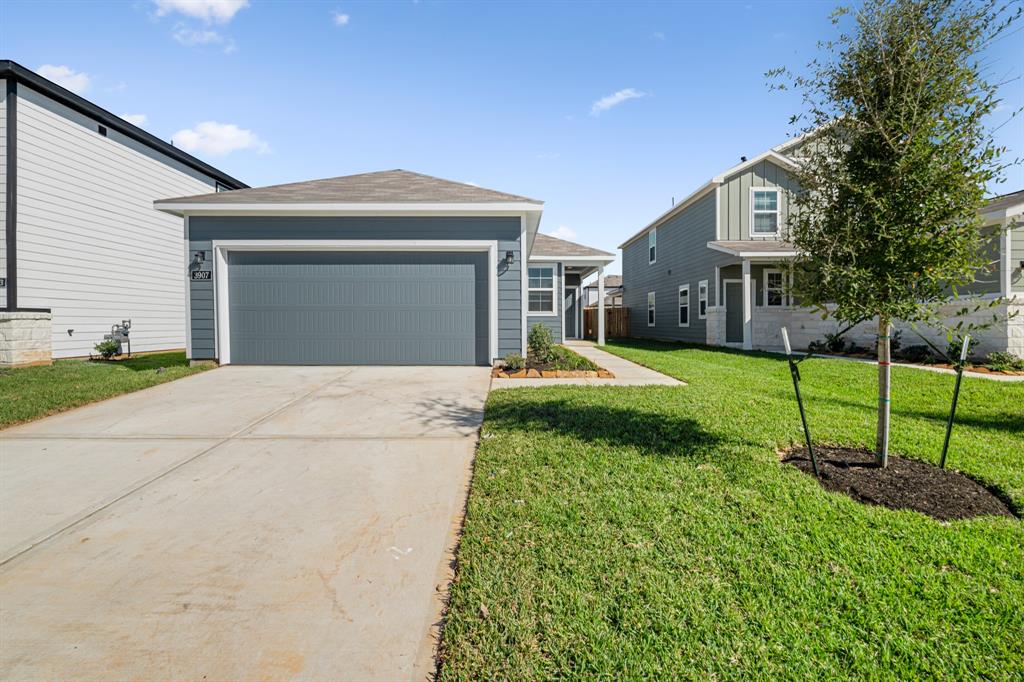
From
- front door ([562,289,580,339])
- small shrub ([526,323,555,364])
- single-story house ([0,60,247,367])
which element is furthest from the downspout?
front door ([562,289,580,339])

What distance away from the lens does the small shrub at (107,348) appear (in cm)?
1088

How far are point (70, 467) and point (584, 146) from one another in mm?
12975

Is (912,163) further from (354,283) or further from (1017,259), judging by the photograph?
(1017,259)

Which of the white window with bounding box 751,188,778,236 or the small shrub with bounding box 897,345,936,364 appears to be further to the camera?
the white window with bounding box 751,188,778,236

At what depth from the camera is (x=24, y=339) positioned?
31.4ft

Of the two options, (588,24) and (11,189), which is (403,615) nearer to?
(588,24)

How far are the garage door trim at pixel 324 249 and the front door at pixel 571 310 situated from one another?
10.2 metres

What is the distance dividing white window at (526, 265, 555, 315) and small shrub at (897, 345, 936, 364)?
9064mm

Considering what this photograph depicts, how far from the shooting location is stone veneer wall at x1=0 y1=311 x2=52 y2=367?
30.5ft

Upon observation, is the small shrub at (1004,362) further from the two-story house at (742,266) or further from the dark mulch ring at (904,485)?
the dark mulch ring at (904,485)

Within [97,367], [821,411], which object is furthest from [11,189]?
[821,411]

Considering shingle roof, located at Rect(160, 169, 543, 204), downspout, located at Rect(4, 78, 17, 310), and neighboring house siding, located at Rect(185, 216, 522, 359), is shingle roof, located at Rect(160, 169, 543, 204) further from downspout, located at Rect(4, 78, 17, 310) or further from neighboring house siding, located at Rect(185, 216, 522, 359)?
downspout, located at Rect(4, 78, 17, 310)

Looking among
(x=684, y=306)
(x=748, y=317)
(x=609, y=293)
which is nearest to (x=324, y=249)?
(x=748, y=317)

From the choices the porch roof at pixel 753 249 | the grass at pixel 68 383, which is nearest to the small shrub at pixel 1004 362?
the porch roof at pixel 753 249
